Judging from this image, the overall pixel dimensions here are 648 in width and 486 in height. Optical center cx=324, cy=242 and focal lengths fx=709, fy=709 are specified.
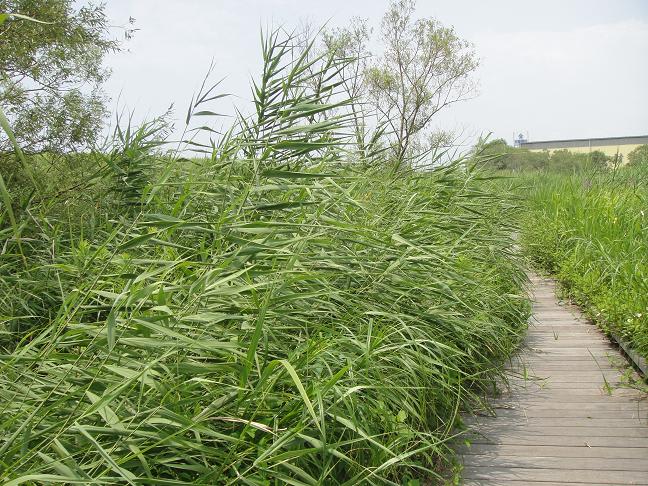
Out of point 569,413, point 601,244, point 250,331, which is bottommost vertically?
point 569,413

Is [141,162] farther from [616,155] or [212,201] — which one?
[616,155]

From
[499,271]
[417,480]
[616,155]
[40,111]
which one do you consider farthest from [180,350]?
[616,155]

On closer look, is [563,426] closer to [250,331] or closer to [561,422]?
[561,422]

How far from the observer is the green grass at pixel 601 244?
4749 mm

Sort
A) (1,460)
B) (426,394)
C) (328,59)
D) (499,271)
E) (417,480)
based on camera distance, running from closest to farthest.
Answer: (1,460) < (417,480) < (426,394) < (328,59) < (499,271)

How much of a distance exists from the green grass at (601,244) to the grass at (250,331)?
75 centimetres

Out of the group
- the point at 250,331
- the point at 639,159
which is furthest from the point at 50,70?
the point at 639,159

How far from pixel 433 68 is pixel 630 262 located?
69.8 ft

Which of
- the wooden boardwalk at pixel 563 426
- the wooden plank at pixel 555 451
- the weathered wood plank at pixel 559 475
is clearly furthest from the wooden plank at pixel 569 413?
the weathered wood plank at pixel 559 475

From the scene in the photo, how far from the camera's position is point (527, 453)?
3199 millimetres

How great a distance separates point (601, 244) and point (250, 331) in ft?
14.1

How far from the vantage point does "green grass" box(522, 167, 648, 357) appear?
4749 millimetres

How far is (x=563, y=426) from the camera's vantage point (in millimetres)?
3539

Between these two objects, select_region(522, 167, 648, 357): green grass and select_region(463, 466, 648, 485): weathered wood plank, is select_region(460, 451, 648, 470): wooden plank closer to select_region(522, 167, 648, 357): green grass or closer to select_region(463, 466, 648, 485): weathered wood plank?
select_region(463, 466, 648, 485): weathered wood plank
